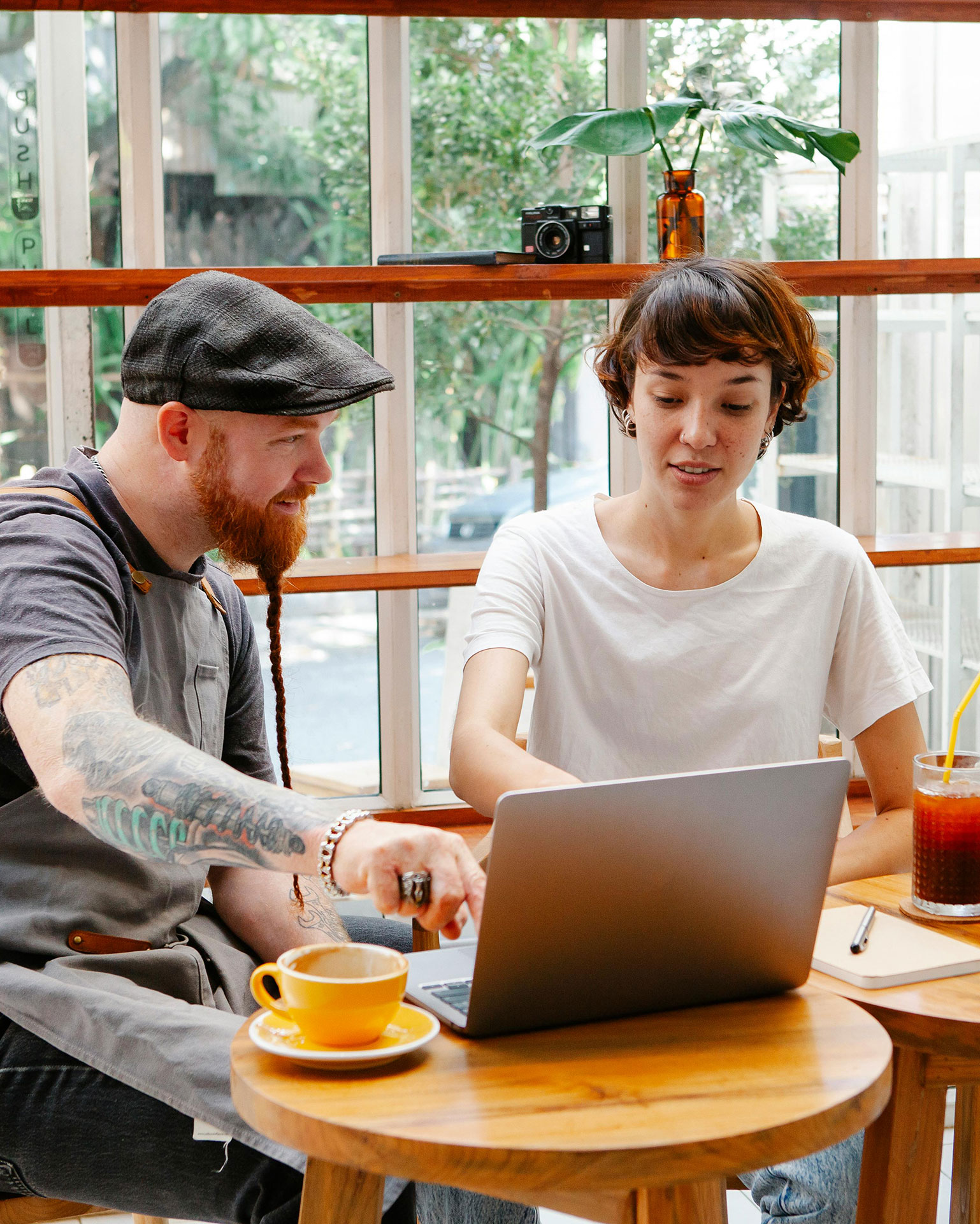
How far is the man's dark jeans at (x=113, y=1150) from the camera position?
4.06 feet

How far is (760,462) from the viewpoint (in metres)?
3.35

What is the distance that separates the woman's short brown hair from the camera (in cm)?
174

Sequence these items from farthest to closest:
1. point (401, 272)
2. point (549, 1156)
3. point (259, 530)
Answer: point (401, 272) → point (259, 530) → point (549, 1156)

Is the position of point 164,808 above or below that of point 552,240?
below

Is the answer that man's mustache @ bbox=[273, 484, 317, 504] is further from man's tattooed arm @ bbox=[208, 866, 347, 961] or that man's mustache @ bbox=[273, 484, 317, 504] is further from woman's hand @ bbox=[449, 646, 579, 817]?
man's tattooed arm @ bbox=[208, 866, 347, 961]

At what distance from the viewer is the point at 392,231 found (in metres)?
3.03

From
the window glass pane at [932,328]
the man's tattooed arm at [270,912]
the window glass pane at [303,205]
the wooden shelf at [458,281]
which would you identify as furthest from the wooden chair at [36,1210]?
the window glass pane at [932,328]

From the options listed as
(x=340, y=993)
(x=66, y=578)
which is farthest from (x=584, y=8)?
(x=340, y=993)

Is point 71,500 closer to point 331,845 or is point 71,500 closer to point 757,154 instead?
point 331,845

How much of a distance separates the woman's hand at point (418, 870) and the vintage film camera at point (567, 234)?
2012mm

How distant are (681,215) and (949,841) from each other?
1.88 metres

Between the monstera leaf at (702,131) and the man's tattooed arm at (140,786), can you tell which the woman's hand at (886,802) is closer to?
the man's tattooed arm at (140,786)

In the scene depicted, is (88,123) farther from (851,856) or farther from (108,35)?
(851,856)

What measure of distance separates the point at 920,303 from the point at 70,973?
2.73 m
